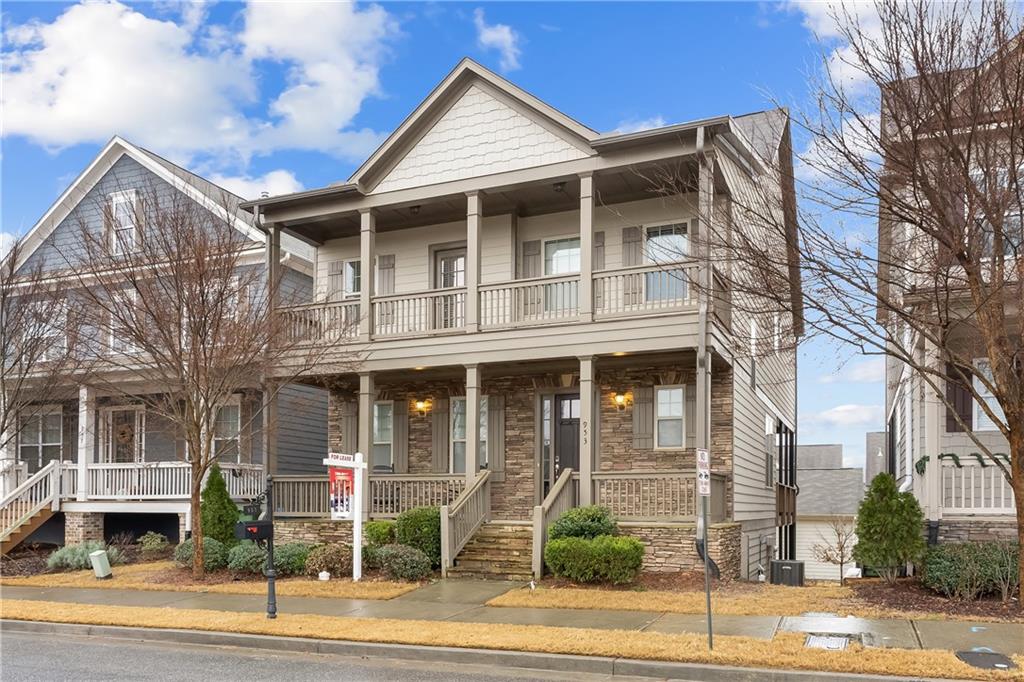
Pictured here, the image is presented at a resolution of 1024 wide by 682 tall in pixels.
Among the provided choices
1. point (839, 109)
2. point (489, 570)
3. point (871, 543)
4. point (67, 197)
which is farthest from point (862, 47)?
point (67, 197)

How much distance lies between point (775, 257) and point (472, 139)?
26.8 feet

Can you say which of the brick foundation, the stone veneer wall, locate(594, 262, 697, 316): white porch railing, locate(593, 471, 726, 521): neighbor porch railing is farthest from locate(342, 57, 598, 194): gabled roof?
the brick foundation

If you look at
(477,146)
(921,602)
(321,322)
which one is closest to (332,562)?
(321,322)

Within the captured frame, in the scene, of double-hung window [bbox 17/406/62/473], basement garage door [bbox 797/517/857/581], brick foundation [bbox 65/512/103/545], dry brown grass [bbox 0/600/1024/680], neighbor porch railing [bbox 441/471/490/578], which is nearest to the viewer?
dry brown grass [bbox 0/600/1024/680]

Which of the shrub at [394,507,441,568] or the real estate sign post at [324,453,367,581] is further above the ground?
the real estate sign post at [324,453,367,581]

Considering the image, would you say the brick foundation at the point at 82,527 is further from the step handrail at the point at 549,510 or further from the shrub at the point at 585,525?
the shrub at the point at 585,525

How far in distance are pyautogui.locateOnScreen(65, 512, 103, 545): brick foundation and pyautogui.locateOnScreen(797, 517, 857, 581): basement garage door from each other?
26034mm

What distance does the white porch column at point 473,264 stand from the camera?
17.8 metres

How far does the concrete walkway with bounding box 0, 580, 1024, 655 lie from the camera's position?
34.4ft

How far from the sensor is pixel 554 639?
414 inches

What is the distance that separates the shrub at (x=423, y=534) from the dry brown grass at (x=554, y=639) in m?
3.85

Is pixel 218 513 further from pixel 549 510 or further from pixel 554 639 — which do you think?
pixel 554 639

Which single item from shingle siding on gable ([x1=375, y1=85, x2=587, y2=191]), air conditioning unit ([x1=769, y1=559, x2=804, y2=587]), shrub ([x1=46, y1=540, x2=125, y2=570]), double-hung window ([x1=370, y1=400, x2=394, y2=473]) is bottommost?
shrub ([x1=46, y1=540, x2=125, y2=570])

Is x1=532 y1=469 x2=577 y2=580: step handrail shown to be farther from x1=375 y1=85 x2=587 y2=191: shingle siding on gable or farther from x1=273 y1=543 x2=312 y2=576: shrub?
x1=375 y1=85 x2=587 y2=191: shingle siding on gable
